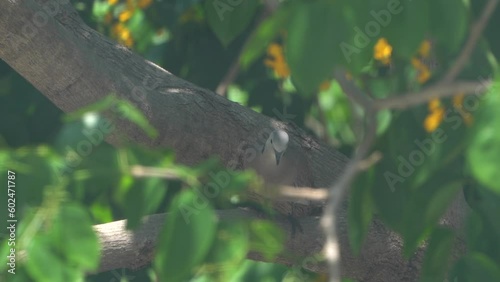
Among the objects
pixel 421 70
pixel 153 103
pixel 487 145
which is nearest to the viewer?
pixel 487 145

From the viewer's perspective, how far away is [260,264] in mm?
1286

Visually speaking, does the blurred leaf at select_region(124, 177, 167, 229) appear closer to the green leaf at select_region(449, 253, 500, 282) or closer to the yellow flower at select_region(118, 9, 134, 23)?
the green leaf at select_region(449, 253, 500, 282)

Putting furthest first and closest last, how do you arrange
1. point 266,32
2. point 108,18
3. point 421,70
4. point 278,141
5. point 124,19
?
point 108,18 < point 124,19 < point 278,141 < point 421,70 < point 266,32

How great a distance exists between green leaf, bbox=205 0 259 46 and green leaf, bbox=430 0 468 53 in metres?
0.38

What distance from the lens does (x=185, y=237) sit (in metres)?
0.77

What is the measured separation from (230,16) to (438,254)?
0.49 m

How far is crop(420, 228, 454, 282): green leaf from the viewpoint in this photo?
3.27 ft

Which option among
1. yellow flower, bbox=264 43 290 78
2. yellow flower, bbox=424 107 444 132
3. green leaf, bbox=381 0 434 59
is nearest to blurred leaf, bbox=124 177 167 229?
green leaf, bbox=381 0 434 59

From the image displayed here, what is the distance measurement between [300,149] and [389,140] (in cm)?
118

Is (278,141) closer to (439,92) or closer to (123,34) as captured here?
(123,34)

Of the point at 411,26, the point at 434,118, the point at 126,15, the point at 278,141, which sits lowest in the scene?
the point at 278,141

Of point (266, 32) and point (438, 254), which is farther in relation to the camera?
point (438, 254)

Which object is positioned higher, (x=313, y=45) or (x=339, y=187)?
(x=313, y=45)

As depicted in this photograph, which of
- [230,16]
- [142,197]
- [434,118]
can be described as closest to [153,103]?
[230,16]
